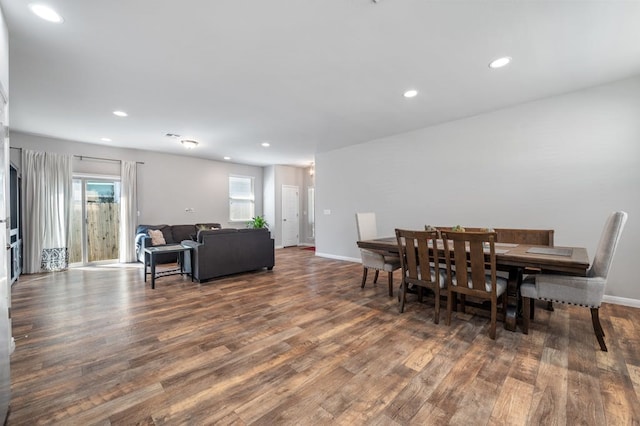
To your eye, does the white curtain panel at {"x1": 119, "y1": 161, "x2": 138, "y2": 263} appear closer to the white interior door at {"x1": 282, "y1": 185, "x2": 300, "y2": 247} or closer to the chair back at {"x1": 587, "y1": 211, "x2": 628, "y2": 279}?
the white interior door at {"x1": 282, "y1": 185, "x2": 300, "y2": 247}

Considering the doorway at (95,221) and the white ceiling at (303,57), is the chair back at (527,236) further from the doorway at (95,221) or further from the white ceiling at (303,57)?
the doorway at (95,221)

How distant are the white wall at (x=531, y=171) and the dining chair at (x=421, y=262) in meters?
1.96

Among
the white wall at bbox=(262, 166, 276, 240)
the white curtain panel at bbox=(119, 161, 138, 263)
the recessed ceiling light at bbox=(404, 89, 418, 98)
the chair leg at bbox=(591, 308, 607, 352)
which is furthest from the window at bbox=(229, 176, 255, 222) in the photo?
the chair leg at bbox=(591, 308, 607, 352)

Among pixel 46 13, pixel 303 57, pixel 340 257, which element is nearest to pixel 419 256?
pixel 303 57

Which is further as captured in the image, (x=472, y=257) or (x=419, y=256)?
(x=419, y=256)

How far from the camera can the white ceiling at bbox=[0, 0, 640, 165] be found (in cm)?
205

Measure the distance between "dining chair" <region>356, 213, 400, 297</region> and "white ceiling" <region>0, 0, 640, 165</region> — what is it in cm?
169

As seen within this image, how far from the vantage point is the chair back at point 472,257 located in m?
2.41

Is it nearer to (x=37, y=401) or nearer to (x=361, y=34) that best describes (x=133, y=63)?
(x=361, y=34)

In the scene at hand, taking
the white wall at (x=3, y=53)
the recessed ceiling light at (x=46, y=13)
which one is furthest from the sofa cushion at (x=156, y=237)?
the recessed ceiling light at (x=46, y=13)

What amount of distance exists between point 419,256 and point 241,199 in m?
→ 6.79

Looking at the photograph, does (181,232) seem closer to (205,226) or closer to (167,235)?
(167,235)

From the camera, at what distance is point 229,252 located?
4691mm

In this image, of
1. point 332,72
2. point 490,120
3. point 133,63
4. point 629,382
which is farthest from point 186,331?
point 490,120
